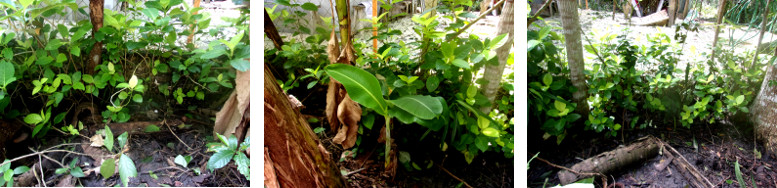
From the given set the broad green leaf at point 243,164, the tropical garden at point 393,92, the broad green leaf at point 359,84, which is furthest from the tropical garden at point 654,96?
the broad green leaf at point 243,164

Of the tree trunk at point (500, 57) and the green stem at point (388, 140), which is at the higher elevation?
the tree trunk at point (500, 57)

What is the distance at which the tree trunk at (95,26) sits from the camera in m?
1.72

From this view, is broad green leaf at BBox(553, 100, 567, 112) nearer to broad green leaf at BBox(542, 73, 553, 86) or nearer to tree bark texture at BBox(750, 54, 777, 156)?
broad green leaf at BBox(542, 73, 553, 86)

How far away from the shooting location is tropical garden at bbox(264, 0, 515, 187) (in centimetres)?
170

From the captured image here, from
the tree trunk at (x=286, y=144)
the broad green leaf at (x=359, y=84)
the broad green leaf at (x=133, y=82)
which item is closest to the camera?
the broad green leaf at (x=359, y=84)

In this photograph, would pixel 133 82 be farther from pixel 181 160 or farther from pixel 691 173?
pixel 691 173

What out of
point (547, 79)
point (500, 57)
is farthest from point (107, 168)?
point (547, 79)

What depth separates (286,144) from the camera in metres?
1.64

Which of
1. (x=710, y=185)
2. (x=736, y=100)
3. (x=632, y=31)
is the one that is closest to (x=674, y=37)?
(x=632, y=31)

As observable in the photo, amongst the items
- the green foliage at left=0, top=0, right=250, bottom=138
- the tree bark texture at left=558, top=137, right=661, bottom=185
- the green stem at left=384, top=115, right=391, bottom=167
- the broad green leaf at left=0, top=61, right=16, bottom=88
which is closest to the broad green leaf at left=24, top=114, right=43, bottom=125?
the green foliage at left=0, top=0, right=250, bottom=138

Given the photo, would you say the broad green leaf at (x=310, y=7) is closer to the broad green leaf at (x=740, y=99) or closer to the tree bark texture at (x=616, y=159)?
the tree bark texture at (x=616, y=159)

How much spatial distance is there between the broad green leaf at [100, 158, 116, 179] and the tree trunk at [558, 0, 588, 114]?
1.37 m

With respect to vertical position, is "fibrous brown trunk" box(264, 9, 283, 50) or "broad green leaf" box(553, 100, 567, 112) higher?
"fibrous brown trunk" box(264, 9, 283, 50)

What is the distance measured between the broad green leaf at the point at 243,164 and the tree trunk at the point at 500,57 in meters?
0.70
